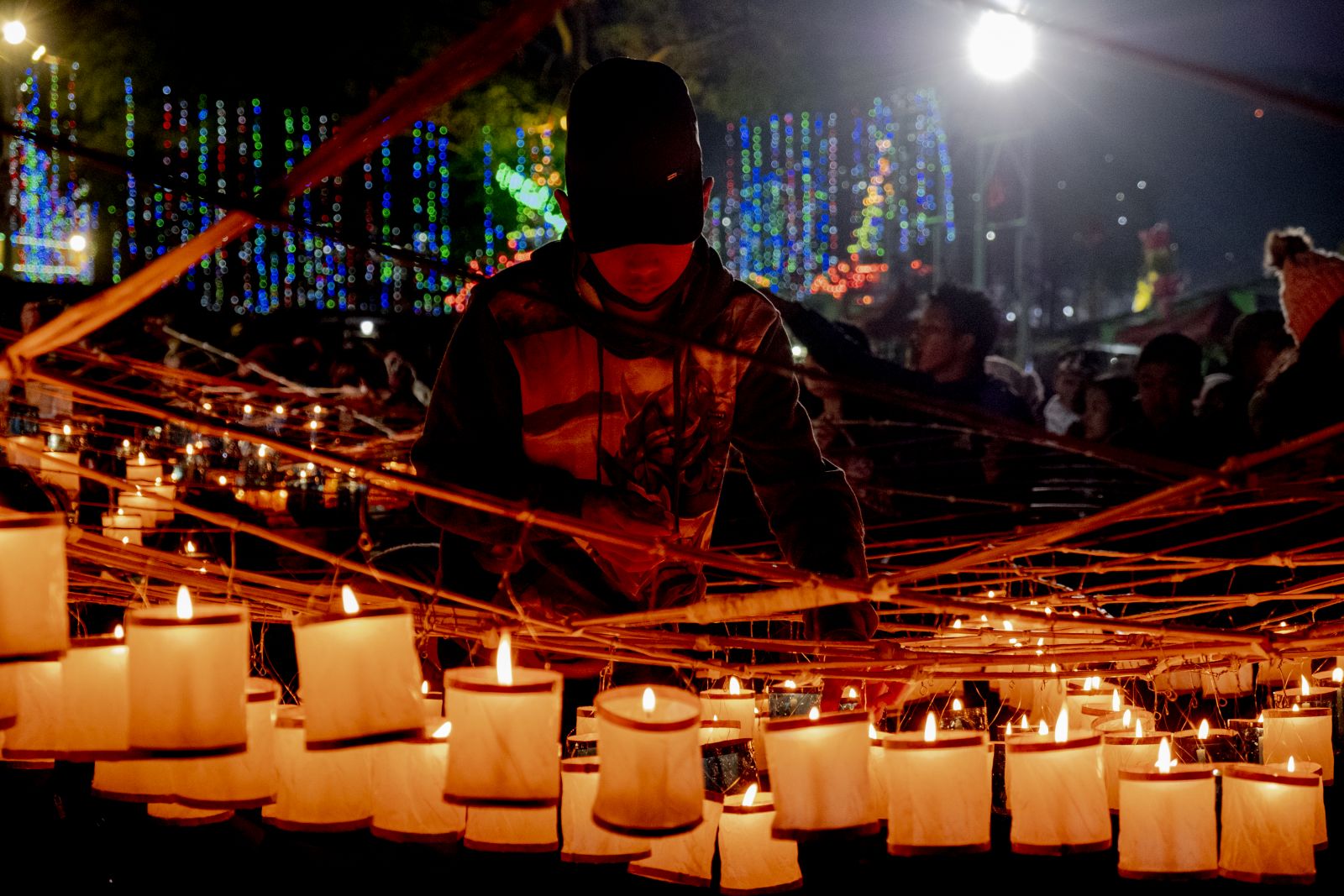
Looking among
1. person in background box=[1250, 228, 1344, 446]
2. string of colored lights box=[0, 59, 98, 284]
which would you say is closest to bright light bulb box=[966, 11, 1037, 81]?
person in background box=[1250, 228, 1344, 446]

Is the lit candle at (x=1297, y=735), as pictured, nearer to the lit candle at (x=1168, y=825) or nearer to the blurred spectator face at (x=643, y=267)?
the lit candle at (x=1168, y=825)

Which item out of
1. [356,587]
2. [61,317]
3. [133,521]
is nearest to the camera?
[61,317]

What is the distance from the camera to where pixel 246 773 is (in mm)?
2086

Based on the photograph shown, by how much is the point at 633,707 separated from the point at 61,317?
876 mm

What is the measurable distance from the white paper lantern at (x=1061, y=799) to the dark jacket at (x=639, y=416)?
535mm

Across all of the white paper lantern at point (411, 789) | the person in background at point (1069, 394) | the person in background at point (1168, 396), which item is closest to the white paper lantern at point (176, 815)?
the white paper lantern at point (411, 789)

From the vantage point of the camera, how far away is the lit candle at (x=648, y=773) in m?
1.64

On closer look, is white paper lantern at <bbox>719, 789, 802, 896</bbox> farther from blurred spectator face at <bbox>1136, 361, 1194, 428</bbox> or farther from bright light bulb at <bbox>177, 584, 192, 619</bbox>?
blurred spectator face at <bbox>1136, 361, 1194, 428</bbox>

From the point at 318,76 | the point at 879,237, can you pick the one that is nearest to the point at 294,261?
the point at 318,76

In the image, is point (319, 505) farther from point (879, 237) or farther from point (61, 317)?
point (879, 237)

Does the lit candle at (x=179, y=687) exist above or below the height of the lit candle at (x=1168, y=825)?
above

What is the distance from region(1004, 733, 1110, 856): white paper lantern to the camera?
2.29m

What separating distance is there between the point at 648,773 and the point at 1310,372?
3.66 metres

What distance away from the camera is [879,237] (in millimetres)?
20500
